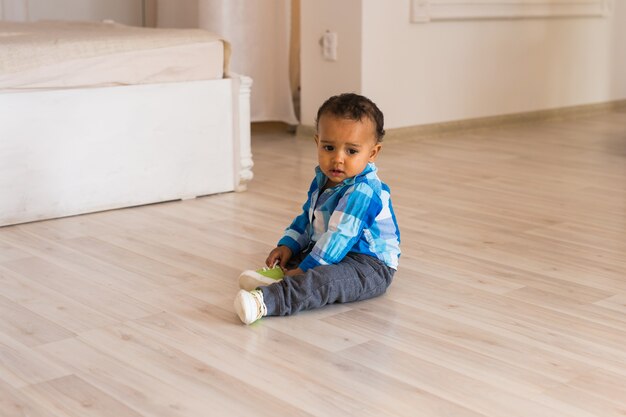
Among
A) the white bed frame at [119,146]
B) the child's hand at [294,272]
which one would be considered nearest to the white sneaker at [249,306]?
the child's hand at [294,272]

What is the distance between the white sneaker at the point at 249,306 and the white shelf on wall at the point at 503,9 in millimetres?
2551

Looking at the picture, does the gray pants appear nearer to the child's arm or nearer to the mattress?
the child's arm

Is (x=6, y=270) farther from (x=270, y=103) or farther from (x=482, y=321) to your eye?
(x=270, y=103)

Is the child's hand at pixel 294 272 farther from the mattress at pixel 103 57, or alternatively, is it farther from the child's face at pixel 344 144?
the mattress at pixel 103 57

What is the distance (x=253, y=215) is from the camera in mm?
2480

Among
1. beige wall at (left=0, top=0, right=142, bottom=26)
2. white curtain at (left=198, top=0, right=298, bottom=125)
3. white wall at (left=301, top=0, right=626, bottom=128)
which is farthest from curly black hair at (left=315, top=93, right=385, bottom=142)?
beige wall at (left=0, top=0, right=142, bottom=26)

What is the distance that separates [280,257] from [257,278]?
125mm

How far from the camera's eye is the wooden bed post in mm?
2725

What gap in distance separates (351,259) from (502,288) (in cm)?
33

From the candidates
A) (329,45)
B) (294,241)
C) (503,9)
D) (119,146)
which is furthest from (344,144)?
→ (503,9)

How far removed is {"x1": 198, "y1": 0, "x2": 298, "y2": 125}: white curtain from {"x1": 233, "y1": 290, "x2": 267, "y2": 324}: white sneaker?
2435 mm

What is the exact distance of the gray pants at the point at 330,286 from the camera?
164 centimetres

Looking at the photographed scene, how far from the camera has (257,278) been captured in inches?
68.8

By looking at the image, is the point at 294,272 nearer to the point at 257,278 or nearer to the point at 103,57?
the point at 257,278
